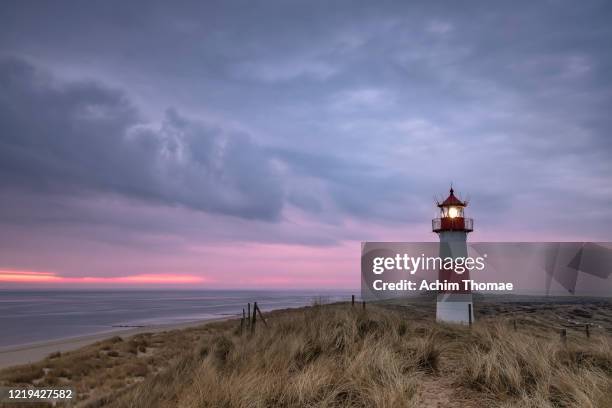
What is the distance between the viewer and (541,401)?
193 inches

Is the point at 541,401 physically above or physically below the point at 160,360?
above

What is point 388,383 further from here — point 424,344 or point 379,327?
point 379,327

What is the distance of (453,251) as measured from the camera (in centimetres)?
2156

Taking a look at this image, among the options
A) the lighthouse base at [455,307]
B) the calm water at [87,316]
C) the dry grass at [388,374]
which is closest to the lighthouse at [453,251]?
the lighthouse base at [455,307]

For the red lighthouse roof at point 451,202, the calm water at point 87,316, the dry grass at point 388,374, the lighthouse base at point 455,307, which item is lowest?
the calm water at point 87,316

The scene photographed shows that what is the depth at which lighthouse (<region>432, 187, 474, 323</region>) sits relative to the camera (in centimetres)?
2147

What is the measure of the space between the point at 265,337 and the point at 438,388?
466 centimetres

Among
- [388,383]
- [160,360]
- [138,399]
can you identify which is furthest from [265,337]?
[160,360]

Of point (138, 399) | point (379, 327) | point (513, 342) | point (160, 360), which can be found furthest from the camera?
point (160, 360)

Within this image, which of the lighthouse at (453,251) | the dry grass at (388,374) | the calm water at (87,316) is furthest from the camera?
the calm water at (87,316)

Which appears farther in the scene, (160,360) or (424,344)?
(160,360)

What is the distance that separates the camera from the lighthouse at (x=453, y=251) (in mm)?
21469

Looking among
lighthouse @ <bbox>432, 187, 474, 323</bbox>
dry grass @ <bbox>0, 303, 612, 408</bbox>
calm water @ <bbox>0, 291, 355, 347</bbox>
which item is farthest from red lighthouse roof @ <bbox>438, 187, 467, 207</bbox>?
dry grass @ <bbox>0, 303, 612, 408</bbox>

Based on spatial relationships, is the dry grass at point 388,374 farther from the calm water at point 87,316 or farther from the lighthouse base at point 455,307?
the lighthouse base at point 455,307
